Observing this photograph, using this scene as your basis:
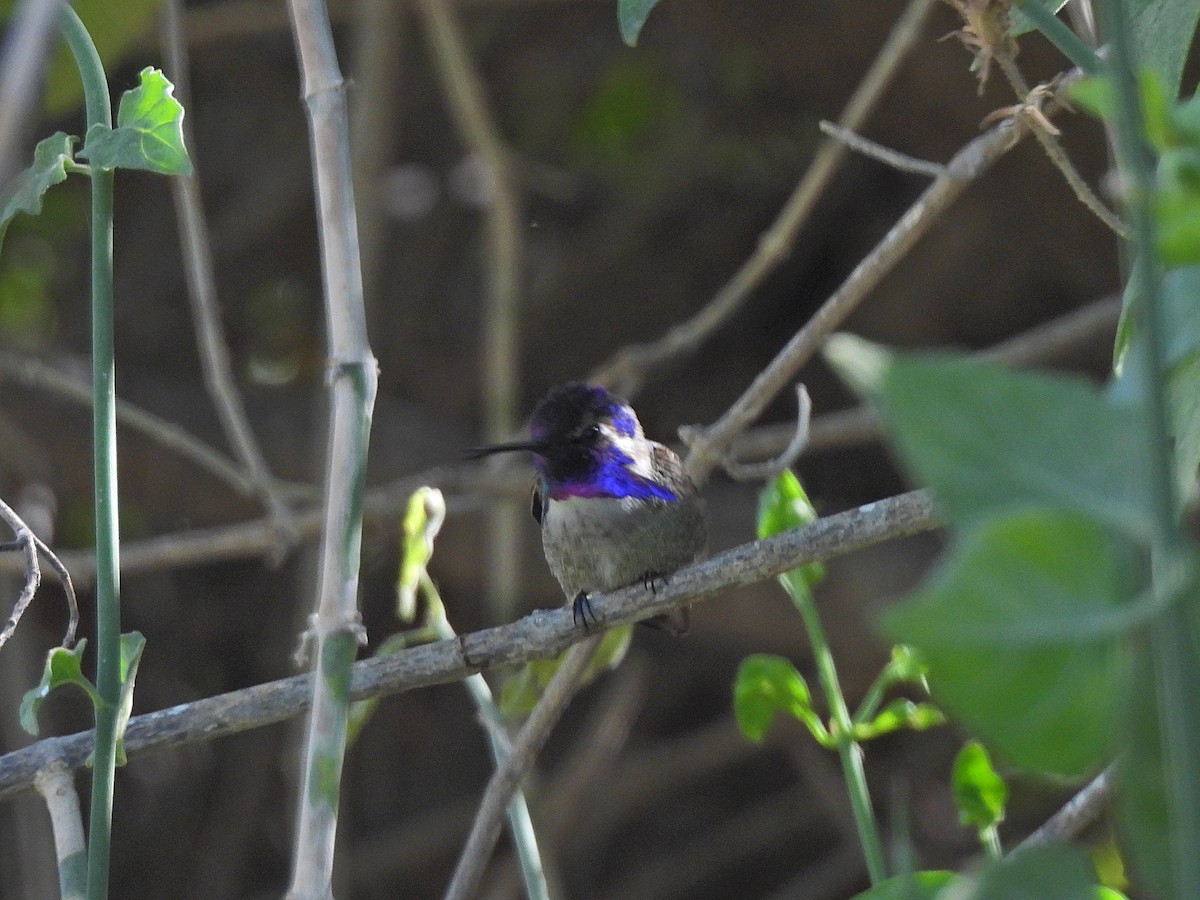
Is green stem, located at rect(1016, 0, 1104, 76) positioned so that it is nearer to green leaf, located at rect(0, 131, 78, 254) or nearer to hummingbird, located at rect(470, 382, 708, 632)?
green leaf, located at rect(0, 131, 78, 254)

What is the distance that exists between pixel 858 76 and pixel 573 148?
95cm

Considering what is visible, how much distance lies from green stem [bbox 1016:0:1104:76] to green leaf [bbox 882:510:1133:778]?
0.45 m

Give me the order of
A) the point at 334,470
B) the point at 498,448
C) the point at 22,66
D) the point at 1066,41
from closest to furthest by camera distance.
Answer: the point at 22,66 → the point at 1066,41 → the point at 334,470 → the point at 498,448

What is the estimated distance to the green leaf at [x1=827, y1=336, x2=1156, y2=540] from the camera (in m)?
0.59

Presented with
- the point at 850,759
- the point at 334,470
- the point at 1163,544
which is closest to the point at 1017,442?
A: the point at 1163,544

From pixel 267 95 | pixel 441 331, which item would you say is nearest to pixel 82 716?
pixel 441 331

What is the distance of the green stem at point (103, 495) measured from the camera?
3.76ft

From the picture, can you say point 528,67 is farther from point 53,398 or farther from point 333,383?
point 333,383

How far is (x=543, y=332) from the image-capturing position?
520 cm

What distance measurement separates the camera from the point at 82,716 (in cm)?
480

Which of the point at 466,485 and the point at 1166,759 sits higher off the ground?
the point at 466,485

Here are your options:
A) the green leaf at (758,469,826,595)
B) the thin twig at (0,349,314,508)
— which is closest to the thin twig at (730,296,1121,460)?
the thin twig at (0,349,314,508)

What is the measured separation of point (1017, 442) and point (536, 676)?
177 cm

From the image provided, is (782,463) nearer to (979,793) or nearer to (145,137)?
(979,793)
